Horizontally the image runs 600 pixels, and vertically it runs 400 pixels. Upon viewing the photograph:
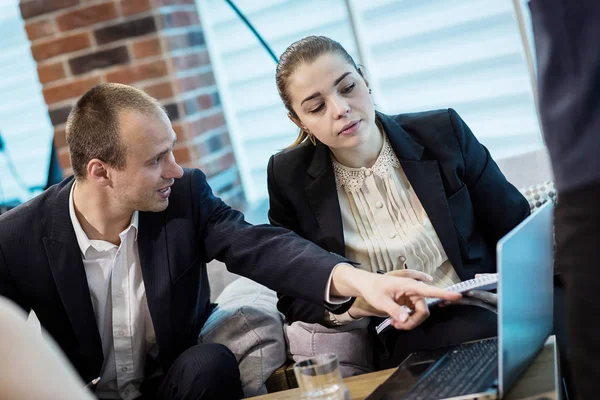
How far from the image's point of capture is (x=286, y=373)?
2109 millimetres

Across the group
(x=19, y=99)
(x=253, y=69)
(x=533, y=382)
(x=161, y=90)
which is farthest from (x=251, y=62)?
(x=533, y=382)

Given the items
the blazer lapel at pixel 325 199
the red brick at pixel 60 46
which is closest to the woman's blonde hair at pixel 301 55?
the blazer lapel at pixel 325 199

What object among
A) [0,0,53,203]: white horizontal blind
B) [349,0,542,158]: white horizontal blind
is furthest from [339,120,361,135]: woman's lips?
[0,0,53,203]: white horizontal blind

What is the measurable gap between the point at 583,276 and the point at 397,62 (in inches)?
94.2

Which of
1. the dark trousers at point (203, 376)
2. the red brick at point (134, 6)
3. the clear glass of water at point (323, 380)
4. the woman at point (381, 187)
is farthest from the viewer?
the red brick at point (134, 6)

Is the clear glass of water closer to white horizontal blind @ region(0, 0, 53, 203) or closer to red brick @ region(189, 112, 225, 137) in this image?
red brick @ region(189, 112, 225, 137)

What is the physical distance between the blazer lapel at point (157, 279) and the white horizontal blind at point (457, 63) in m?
1.29

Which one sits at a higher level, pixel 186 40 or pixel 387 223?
pixel 186 40

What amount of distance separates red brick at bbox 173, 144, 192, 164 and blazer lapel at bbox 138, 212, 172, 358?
3.05 feet

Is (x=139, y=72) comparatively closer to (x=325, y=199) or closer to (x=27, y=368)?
(x=325, y=199)

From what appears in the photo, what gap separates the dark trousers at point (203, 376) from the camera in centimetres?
193

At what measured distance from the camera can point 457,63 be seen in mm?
3105

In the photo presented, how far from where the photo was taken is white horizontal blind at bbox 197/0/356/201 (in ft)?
10.9

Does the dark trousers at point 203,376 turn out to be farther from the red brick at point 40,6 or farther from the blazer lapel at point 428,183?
the red brick at point 40,6
